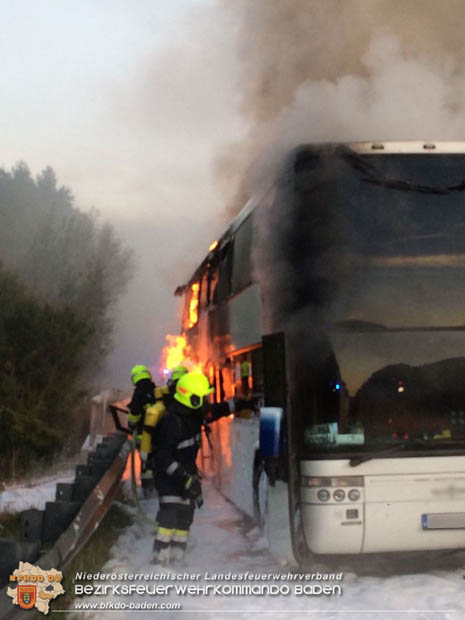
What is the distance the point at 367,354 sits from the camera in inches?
227

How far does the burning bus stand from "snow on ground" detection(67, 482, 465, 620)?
0.34 m

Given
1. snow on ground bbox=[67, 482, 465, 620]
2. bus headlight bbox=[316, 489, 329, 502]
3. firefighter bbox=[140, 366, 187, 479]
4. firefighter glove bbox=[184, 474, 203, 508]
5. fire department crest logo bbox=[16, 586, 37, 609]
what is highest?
firefighter bbox=[140, 366, 187, 479]

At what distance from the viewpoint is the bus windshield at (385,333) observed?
5719 millimetres

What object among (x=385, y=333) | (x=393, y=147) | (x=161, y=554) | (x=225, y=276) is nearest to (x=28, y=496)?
(x=225, y=276)

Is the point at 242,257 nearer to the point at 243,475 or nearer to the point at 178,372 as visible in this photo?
the point at 178,372

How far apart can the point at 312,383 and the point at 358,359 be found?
42 cm

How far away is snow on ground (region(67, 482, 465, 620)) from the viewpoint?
5074 mm

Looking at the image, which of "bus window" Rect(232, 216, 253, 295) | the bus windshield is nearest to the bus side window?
"bus window" Rect(232, 216, 253, 295)

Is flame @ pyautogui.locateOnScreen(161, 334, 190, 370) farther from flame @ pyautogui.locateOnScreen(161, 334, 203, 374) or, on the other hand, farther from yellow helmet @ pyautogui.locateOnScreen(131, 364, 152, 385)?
yellow helmet @ pyautogui.locateOnScreen(131, 364, 152, 385)

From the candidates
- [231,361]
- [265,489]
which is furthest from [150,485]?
[265,489]

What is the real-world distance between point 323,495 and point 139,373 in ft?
13.5

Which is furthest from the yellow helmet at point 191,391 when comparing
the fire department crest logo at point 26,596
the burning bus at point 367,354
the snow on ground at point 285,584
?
the fire department crest logo at point 26,596

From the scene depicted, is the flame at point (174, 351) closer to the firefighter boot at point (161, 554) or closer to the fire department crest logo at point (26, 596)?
the firefighter boot at point (161, 554)

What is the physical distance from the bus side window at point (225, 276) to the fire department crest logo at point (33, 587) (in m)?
4.57
